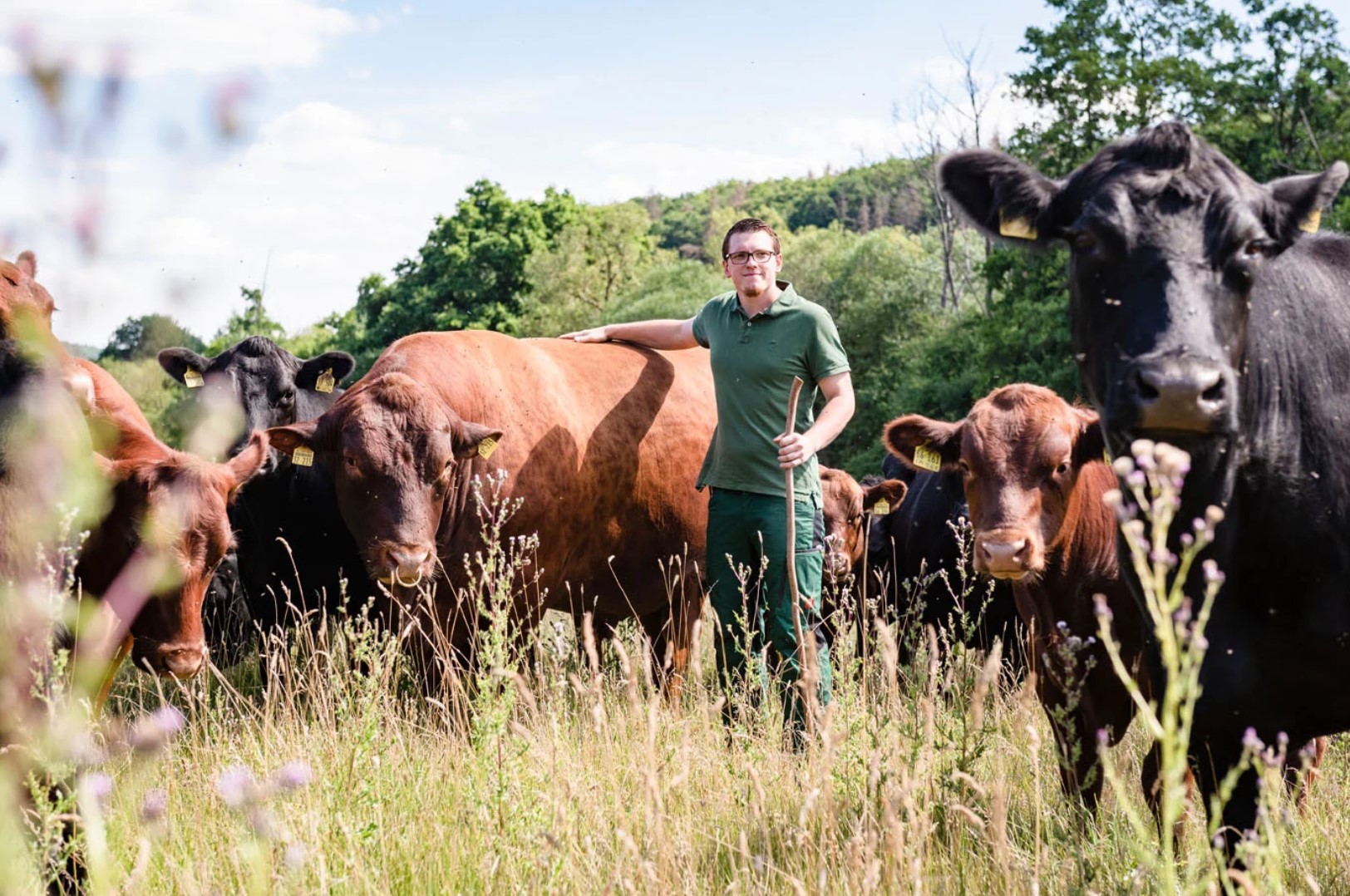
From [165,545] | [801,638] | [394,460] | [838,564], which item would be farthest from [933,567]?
[165,545]

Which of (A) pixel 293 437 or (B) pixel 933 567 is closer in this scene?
(A) pixel 293 437

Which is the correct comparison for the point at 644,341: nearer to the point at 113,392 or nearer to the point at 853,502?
the point at 853,502

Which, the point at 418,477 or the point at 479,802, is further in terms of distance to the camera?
the point at 418,477

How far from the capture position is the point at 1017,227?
365 cm

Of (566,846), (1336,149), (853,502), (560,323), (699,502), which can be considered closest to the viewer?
(566,846)

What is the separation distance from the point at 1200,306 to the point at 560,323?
4600 centimetres

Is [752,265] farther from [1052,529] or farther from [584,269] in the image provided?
[584,269]

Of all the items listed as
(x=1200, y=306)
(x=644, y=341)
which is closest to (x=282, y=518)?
(x=644, y=341)

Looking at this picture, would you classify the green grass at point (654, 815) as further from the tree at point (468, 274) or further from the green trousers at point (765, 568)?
the tree at point (468, 274)

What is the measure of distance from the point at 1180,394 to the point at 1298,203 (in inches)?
33.2

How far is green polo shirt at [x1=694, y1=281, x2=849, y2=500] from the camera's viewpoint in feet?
18.6

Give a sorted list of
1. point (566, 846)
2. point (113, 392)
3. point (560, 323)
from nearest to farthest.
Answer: point (566, 846) → point (113, 392) → point (560, 323)

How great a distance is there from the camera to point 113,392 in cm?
507

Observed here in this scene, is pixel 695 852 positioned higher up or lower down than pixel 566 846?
lower down
